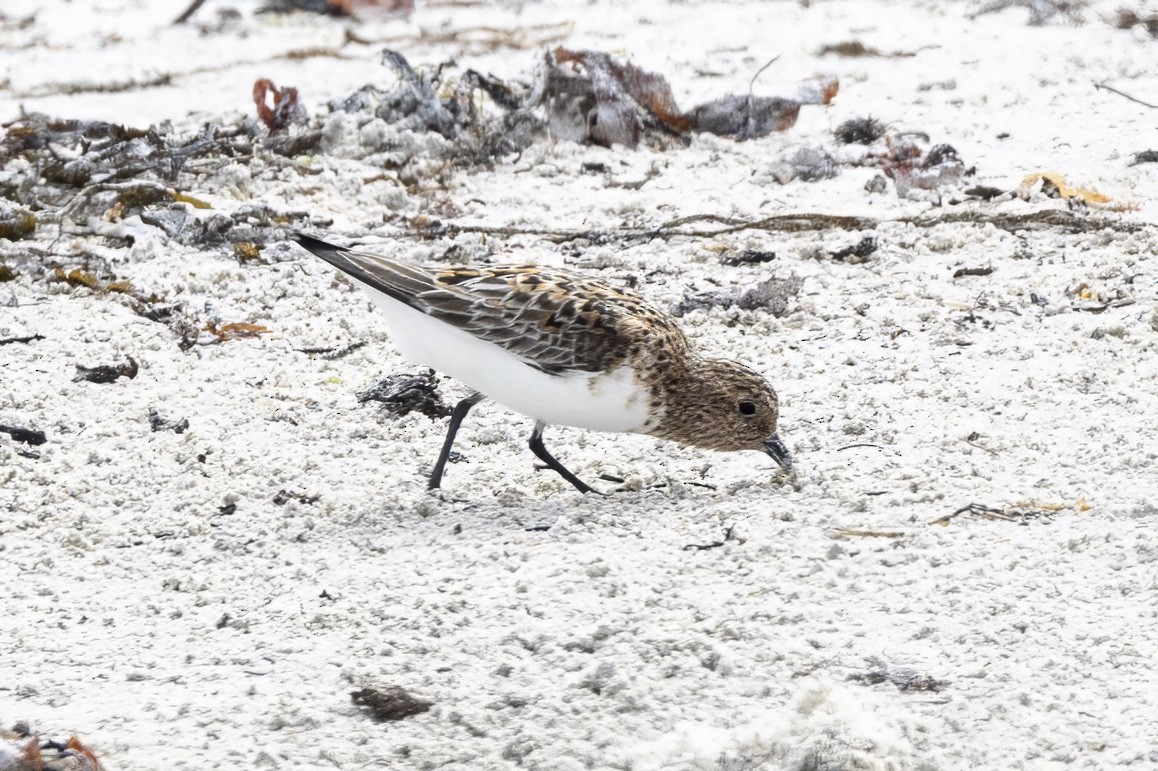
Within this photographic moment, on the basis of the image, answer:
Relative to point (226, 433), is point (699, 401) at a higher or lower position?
higher

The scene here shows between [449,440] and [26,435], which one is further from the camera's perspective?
[26,435]

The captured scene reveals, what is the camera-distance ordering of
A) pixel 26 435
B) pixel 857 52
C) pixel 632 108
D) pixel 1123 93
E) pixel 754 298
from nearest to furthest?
pixel 26 435
pixel 754 298
pixel 1123 93
pixel 632 108
pixel 857 52

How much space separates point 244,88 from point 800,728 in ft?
23.7

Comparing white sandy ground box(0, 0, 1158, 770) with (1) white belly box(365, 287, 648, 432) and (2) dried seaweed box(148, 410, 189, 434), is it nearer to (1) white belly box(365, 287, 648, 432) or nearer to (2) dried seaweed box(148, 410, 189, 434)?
(2) dried seaweed box(148, 410, 189, 434)

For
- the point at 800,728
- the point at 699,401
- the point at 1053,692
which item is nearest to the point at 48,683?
the point at 800,728

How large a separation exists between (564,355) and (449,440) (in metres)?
0.49

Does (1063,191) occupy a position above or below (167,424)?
above

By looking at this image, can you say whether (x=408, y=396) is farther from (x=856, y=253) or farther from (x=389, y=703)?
(x=856, y=253)

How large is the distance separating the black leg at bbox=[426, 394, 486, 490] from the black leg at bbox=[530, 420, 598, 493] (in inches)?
9.3

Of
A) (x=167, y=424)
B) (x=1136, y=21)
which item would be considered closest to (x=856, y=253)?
(x=167, y=424)

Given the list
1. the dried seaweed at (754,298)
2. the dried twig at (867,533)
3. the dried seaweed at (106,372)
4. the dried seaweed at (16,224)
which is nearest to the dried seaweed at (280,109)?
the dried seaweed at (16,224)

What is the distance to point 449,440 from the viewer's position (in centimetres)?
443

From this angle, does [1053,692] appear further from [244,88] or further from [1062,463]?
[244,88]

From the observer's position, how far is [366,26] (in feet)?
36.2
